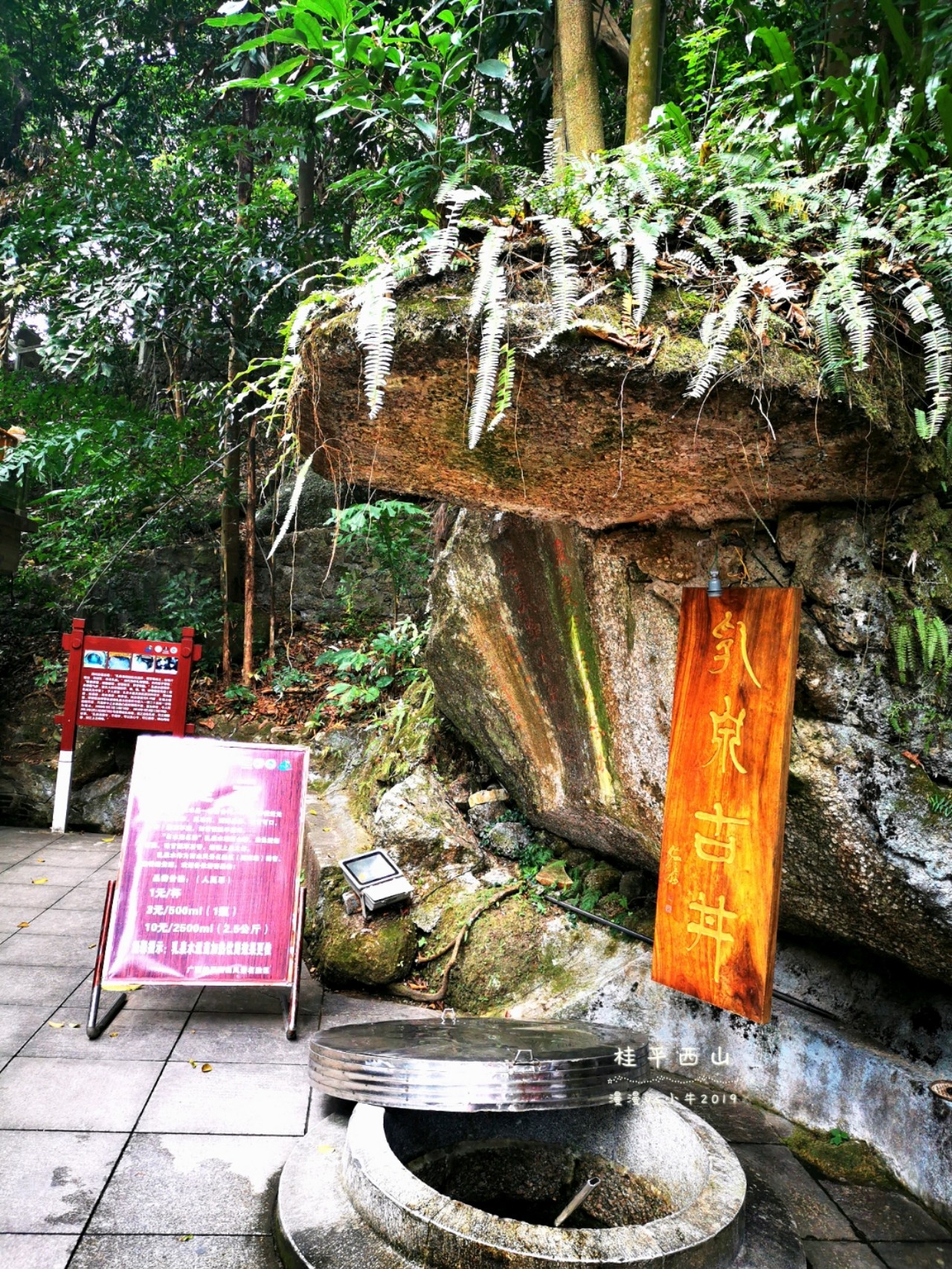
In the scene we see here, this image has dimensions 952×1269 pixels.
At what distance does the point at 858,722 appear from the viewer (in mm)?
3092

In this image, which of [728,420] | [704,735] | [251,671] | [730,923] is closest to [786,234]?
[728,420]

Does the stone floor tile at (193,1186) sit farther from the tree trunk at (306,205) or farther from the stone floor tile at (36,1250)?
the tree trunk at (306,205)

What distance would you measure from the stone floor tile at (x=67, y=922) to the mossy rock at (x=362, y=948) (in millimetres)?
1749

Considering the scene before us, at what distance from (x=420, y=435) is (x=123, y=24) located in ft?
36.4

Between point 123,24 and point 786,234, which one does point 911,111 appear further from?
point 123,24

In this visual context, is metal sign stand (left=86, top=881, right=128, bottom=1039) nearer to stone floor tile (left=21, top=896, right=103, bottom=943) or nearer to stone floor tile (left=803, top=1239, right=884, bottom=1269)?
stone floor tile (left=21, top=896, right=103, bottom=943)

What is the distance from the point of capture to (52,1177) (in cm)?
290

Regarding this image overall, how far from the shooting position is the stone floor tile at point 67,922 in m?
5.38

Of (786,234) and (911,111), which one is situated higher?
(911,111)

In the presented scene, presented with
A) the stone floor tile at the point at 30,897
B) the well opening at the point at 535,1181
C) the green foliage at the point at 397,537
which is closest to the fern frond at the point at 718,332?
the well opening at the point at 535,1181

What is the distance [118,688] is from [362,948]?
464cm

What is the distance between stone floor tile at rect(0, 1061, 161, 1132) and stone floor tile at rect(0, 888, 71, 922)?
2271 millimetres

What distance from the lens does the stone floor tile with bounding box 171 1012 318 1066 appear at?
3951mm

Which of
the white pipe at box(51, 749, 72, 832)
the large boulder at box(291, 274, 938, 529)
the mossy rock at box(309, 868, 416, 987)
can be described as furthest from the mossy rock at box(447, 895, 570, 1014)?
the white pipe at box(51, 749, 72, 832)
